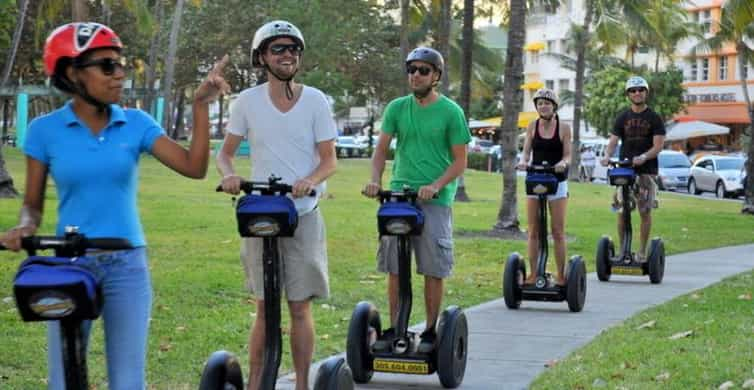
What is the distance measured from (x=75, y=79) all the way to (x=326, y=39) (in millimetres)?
46336

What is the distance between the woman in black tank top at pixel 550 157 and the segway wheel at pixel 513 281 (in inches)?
5.7

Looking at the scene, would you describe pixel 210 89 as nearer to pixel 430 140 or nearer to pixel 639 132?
pixel 430 140

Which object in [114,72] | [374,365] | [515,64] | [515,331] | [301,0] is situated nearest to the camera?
[114,72]

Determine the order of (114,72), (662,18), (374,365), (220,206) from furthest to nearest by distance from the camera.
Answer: (662,18)
(220,206)
(374,365)
(114,72)

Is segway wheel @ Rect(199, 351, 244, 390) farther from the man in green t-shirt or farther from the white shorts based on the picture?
the white shorts

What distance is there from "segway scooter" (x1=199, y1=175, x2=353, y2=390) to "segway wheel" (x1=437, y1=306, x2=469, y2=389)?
1493 millimetres

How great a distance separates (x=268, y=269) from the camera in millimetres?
5766

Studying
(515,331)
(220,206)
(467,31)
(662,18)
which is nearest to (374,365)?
(515,331)

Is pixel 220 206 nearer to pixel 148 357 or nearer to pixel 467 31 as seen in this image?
pixel 467 31

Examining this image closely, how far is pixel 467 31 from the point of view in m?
27.3

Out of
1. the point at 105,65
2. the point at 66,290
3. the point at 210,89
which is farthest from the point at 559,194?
the point at 66,290

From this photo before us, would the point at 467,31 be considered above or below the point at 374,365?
above

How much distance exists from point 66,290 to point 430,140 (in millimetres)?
3872

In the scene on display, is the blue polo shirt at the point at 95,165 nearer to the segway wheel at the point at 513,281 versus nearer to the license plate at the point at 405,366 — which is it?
the license plate at the point at 405,366
